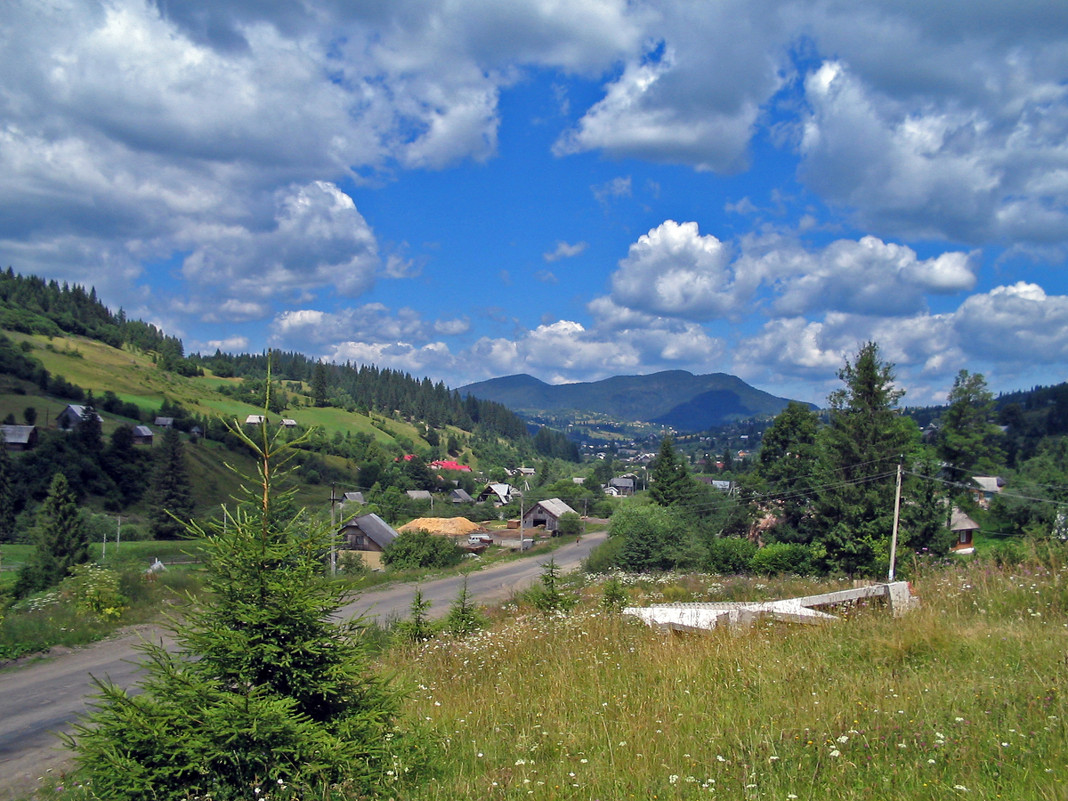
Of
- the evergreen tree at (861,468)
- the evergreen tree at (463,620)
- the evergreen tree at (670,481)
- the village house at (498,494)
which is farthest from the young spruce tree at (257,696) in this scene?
the village house at (498,494)

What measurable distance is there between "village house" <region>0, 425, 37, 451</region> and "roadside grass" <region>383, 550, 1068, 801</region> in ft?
360

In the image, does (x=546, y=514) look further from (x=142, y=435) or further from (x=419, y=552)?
(x=142, y=435)

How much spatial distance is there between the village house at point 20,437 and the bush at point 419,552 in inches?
2813

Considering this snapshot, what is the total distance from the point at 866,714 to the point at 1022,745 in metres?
0.86

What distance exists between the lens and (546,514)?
94.9m

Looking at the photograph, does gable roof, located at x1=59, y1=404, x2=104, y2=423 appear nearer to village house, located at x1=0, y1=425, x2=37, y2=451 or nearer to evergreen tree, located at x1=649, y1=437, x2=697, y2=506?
village house, located at x1=0, y1=425, x2=37, y2=451

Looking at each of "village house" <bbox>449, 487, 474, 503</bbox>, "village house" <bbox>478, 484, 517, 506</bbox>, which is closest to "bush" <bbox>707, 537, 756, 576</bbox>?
"village house" <bbox>478, 484, 517, 506</bbox>

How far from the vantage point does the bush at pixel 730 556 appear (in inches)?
1727

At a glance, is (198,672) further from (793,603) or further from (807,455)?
(807,455)

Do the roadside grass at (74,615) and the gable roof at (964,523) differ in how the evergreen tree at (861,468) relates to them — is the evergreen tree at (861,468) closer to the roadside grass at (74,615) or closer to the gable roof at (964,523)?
the gable roof at (964,523)

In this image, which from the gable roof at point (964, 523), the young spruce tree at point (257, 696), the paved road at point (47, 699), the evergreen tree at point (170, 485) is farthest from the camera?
Result: the evergreen tree at point (170, 485)

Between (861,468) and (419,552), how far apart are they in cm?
3159

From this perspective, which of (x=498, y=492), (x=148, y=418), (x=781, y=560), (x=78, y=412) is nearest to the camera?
(x=781, y=560)

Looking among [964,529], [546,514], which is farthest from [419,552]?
[964,529]
